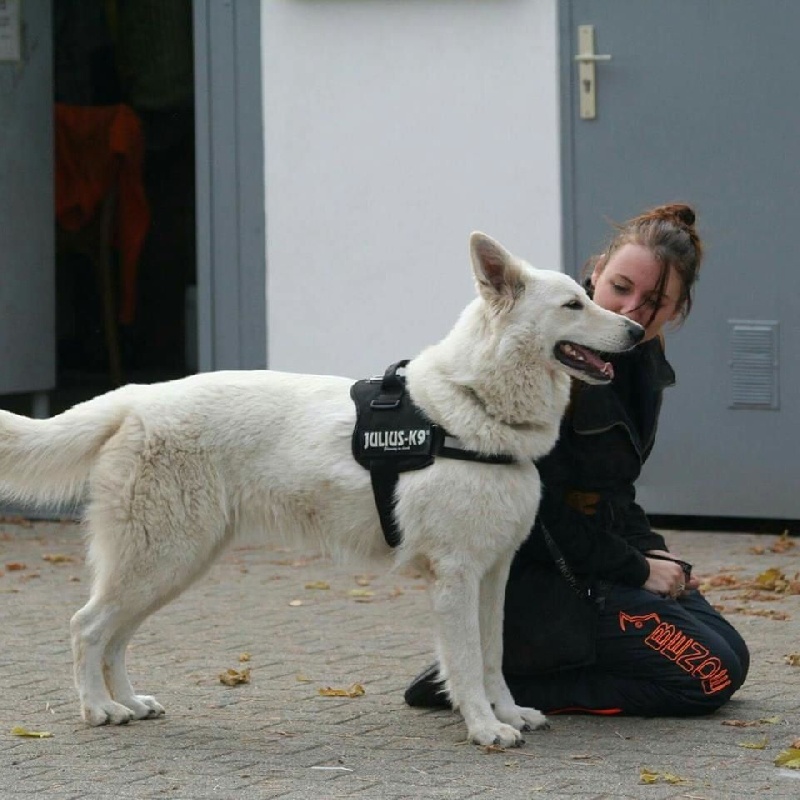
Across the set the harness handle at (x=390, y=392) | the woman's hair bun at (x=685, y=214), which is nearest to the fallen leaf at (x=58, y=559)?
the harness handle at (x=390, y=392)

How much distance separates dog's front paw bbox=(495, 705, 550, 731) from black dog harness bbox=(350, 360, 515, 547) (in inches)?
23.6

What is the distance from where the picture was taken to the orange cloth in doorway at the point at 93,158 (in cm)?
1149

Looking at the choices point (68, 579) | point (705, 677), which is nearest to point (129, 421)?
point (705, 677)

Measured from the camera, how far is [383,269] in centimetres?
888

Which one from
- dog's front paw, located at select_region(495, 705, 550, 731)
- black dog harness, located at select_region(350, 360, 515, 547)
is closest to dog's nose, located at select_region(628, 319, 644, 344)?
black dog harness, located at select_region(350, 360, 515, 547)

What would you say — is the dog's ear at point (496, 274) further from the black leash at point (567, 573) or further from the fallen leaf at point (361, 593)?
the fallen leaf at point (361, 593)

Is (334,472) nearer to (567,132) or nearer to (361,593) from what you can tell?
(361,593)

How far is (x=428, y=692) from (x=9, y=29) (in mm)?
5790

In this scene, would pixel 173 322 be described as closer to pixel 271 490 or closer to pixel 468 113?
pixel 468 113

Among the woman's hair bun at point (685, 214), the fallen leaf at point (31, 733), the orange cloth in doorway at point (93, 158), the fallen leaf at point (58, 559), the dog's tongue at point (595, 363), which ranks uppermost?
the orange cloth in doorway at point (93, 158)

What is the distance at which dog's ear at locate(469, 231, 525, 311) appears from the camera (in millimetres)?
4875

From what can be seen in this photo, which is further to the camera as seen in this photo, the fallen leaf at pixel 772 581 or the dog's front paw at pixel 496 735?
the fallen leaf at pixel 772 581

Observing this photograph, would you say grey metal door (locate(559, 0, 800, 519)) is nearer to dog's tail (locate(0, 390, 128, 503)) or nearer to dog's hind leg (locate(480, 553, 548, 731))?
dog's hind leg (locate(480, 553, 548, 731))

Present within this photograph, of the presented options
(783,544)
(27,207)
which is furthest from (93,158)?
(783,544)
